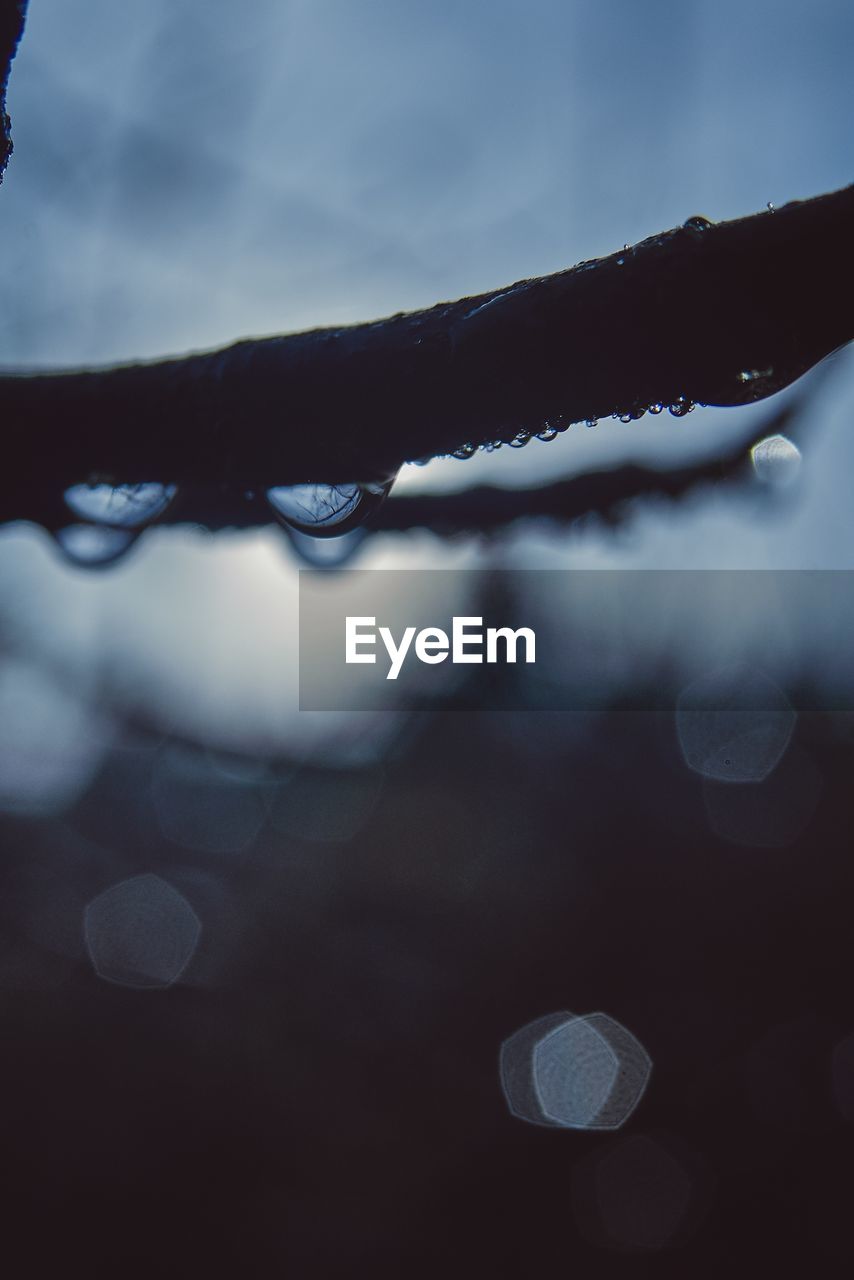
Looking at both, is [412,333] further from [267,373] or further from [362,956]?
[362,956]

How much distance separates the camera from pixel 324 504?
76cm

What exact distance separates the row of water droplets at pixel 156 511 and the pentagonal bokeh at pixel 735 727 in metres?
9.90

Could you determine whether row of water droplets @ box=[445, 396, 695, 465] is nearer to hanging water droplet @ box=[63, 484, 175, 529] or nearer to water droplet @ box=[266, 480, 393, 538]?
water droplet @ box=[266, 480, 393, 538]

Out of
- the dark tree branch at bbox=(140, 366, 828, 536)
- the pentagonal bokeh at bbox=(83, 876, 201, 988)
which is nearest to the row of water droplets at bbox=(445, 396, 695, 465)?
the dark tree branch at bbox=(140, 366, 828, 536)

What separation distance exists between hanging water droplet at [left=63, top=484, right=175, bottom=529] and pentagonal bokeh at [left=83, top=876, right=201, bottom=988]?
778 centimetres

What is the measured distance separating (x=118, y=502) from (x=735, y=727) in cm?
1184

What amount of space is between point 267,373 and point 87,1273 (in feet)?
17.8

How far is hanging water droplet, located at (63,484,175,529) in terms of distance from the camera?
0.75 meters

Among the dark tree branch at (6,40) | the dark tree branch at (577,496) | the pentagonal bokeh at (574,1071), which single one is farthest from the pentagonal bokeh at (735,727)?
the dark tree branch at (6,40)

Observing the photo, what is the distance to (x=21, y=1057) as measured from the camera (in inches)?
256

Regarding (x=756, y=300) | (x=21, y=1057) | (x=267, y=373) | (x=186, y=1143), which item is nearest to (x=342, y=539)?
(x=267, y=373)

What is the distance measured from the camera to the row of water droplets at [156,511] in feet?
2.42

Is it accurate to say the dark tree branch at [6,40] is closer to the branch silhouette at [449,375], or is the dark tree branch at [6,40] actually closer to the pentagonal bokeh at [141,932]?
the branch silhouette at [449,375]

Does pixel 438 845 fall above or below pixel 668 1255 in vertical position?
above
